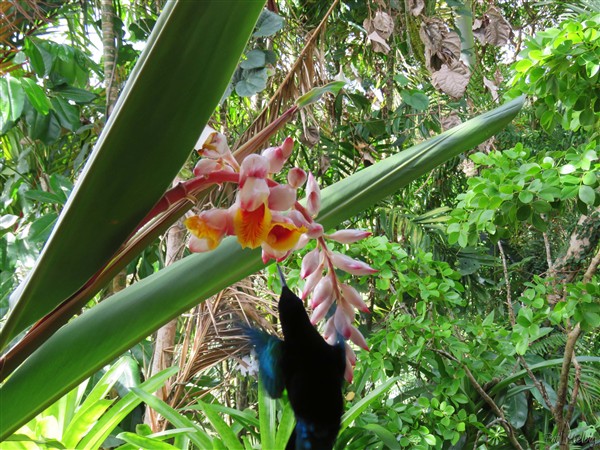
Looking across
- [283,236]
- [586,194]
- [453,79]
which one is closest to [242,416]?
[586,194]

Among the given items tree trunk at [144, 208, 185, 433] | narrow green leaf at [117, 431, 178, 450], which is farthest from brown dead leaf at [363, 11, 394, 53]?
narrow green leaf at [117, 431, 178, 450]

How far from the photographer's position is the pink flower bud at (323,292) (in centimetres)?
36

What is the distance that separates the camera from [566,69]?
1.19 metres

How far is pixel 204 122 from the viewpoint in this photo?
23 centimetres

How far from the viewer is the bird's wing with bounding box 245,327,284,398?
0.52 m

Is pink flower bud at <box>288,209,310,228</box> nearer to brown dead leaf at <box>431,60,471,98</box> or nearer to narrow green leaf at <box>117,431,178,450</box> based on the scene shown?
narrow green leaf at <box>117,431,178,450</box>

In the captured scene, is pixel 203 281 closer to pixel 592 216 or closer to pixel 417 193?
pixel 592 216

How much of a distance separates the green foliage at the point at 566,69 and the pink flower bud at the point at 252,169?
3.37 feet

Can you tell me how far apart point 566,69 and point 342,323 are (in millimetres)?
1036

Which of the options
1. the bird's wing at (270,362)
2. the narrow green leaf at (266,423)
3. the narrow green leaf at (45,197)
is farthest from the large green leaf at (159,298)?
the narrow green leaf at (45,197)

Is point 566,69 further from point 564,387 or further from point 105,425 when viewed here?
point 105,425

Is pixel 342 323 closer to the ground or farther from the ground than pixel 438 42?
closer to the ground

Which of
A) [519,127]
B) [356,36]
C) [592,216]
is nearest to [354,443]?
[592,216]

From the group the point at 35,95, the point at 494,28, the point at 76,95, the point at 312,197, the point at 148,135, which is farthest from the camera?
the point at 76,95
